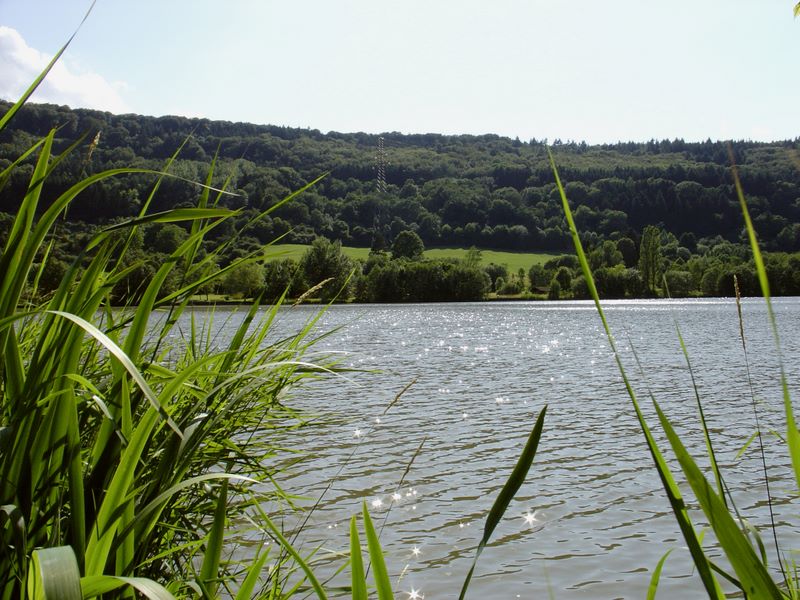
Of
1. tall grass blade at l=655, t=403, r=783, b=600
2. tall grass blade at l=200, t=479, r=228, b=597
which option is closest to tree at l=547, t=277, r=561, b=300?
tall grass blade at l=200, t=479, r=228, b=597

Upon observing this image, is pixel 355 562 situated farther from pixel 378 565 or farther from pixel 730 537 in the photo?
pixel 730 537

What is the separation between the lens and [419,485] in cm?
1007

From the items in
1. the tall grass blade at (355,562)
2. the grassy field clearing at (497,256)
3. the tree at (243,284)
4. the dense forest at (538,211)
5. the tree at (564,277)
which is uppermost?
the dense forest at (538,211)

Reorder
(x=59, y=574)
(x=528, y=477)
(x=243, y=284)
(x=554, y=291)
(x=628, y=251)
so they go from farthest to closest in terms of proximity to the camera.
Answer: (x=628, y=251) → (x=554, y=291) → (x=528, y=477) → (x=243, y=284) → (x=59, y=574)

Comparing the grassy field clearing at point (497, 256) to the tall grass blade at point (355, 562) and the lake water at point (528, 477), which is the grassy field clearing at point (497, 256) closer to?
the lake water at point (528, 477)

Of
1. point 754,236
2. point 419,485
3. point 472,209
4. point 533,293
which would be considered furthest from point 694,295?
point 754,236

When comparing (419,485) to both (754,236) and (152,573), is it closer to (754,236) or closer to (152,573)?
(152,573)

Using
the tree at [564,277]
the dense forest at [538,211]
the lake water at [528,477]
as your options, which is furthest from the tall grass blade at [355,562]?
the tree at [564,277]

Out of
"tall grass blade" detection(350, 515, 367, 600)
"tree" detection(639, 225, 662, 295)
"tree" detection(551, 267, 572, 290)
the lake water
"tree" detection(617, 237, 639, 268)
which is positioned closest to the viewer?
"tall grass blade" detection(350, 515, 367, 600)

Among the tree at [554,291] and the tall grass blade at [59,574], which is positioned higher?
the tree at [554,291]

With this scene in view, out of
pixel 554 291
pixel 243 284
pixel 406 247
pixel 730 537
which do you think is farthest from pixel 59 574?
pixel 406 247

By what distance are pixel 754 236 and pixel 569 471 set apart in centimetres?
1008

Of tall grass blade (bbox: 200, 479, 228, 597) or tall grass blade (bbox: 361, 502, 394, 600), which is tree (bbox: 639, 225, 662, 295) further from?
tall grass blade (bbox: 361, 502, 394, 600)

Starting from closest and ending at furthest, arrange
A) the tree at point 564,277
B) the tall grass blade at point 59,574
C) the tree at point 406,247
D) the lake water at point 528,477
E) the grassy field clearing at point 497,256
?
the tall grass blade at point 59,574 < the lake water at point 528,477 < the tree at point 564,277 < the grassy field clearing at point 497,256 < the tree at point 406,247
